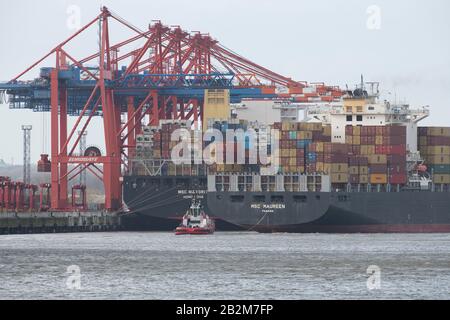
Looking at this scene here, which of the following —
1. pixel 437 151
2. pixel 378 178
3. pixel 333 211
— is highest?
pixel 437 151

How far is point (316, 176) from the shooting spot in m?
108

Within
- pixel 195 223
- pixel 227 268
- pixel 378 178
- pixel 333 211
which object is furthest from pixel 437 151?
pixel 227 268

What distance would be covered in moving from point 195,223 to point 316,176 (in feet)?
30.5

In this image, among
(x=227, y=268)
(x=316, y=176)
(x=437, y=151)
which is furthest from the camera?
(x=437, y=151)

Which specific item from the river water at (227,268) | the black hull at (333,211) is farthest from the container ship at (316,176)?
the river water at (227,268)

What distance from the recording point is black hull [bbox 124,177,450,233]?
108 m

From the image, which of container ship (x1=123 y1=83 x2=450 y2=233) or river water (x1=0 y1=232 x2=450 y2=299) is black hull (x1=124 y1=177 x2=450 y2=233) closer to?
container ship (x1=123 y1=83 x2=450 y2=233)

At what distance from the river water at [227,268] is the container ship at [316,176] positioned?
596 cm

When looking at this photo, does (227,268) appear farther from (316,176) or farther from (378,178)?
(378,178)

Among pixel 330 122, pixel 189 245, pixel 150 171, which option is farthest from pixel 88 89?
pixel 189 245

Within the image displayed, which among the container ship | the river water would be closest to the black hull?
the container ship

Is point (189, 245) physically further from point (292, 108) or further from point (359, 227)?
point (292, 108)

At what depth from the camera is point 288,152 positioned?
108 metres

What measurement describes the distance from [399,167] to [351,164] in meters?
3.46
